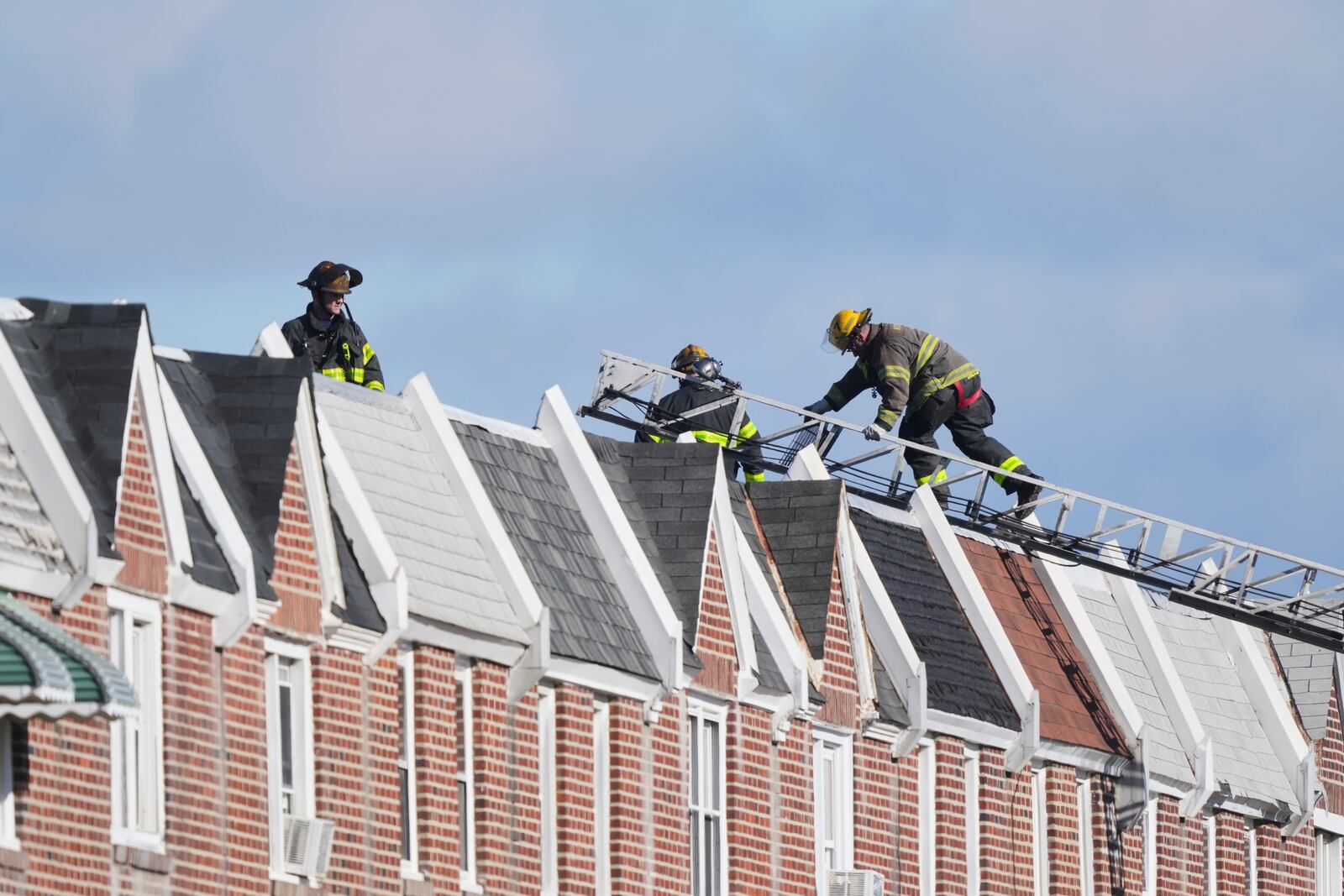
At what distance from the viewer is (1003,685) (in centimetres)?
3609

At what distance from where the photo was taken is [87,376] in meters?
23.8

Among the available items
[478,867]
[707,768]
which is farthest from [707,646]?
[478,867]

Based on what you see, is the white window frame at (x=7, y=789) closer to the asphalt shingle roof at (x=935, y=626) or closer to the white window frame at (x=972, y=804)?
the asphalt shingle roof at (x=935, y=626)

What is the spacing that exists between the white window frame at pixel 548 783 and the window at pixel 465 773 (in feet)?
3.36

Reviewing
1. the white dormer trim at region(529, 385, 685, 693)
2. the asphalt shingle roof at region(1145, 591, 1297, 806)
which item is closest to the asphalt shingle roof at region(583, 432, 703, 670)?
the white dormer trim at region(529, 385, 685, 693)

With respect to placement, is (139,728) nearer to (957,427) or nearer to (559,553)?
(559,553)

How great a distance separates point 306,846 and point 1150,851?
1539 centimetres

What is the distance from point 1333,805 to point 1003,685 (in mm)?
7990

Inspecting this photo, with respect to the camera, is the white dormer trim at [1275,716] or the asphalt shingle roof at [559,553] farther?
the white dormer trim at [1275,716]

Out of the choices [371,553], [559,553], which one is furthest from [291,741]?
[559,553]

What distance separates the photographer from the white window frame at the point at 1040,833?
3659 centimetres

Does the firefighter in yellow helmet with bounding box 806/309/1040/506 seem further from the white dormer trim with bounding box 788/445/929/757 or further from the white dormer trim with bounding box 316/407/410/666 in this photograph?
the white dormer trim with bounding box 316/407/410/666

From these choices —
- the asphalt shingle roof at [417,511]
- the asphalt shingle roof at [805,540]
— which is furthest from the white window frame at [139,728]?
the asphalt shingle roof at [805,540]

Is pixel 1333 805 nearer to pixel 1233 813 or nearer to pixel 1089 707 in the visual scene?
pixel 1233 813
